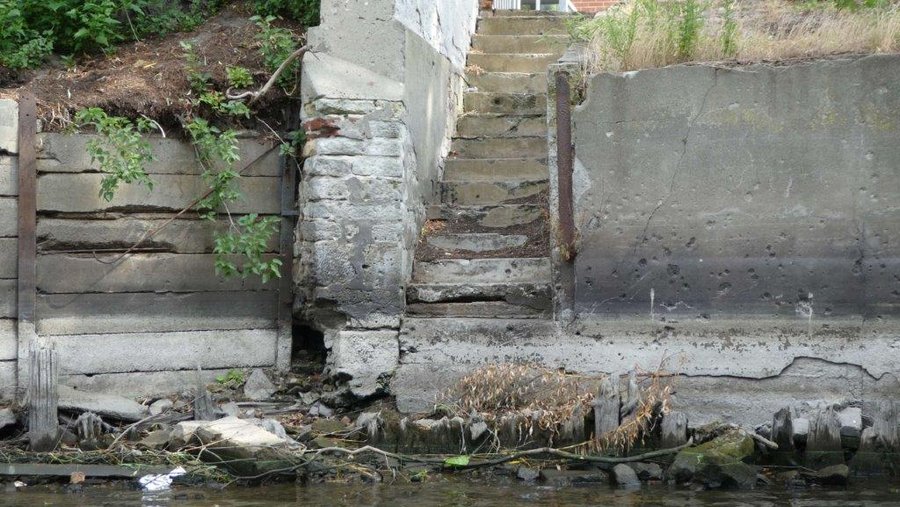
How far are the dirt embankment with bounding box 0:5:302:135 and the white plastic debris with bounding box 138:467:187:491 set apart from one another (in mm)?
2533

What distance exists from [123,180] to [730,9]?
4111 millimetres

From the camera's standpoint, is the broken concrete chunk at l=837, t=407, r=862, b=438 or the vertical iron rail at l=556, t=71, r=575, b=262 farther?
the vertical iron rail at l=556, t=71, r=575, b=262

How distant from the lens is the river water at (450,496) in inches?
214

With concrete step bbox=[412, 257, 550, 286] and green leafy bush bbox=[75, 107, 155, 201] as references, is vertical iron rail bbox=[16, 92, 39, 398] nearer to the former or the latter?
green leafy bush bbox=[75, 107, 155, 201]

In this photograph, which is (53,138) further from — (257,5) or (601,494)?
(601,494)

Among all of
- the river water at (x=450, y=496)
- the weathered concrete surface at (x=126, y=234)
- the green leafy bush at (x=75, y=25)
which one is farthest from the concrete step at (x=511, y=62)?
the river water at (x=450, y=496)

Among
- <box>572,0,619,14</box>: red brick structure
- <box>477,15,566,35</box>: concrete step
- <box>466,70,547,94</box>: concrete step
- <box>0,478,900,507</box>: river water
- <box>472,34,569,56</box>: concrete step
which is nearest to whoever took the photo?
<box>0,478,900,507</box>: river water

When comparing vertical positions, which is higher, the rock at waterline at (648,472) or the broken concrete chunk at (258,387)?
the broken concrete chunk at (258,387)

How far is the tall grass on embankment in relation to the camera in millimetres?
6754

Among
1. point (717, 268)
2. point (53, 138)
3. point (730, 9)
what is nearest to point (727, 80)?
point (730, 9)

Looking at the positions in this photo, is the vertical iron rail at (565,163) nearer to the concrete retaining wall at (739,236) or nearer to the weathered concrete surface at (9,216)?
the concrete retaining wall at (739,236)

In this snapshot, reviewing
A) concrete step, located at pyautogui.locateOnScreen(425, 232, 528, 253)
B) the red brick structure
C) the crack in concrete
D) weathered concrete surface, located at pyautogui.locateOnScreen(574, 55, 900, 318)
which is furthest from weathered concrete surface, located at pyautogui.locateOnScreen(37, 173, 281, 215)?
the red brick structure

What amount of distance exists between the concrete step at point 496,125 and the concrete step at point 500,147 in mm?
87

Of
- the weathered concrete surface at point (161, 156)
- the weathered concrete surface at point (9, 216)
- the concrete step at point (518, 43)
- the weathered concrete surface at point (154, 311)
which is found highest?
the concrete step at point (518, 43)
